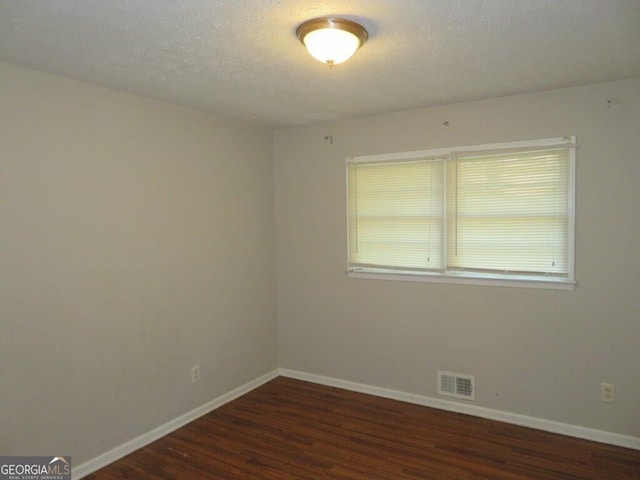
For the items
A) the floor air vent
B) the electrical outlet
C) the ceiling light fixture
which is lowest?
the floor air vent

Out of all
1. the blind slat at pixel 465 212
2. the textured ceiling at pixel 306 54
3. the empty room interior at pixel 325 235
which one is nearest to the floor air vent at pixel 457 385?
the empty room interior at pixel 325 235

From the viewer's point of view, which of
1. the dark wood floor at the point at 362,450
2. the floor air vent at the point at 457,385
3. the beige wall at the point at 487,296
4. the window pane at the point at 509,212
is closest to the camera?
the dark wood floor at the point at 362,450

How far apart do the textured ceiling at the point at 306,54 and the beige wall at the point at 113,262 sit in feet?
1.02

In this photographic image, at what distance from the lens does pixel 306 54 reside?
89.9 inches

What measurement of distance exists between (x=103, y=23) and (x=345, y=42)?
1076 millimetres

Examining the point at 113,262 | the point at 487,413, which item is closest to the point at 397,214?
the point at 487,413

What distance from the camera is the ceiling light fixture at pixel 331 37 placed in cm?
190

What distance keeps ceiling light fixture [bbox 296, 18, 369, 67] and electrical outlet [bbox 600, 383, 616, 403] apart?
9.14 feet

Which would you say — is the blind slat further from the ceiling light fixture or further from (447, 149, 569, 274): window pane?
the ceiling light fixture

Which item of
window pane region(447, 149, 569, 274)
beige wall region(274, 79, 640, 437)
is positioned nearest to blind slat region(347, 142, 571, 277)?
window pane region(447, 149, 569, 274)

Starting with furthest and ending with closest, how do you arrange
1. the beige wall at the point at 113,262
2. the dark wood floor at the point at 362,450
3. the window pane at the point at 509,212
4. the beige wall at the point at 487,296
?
1. the window pane at the point at 509,212
2. the beige wall at the point at 487,296
3. the dark wood floor at the point at 362,450
4. the beige wall at the point at 113,262

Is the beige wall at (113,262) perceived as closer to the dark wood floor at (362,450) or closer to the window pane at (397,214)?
the dark wood floor at (362,450)

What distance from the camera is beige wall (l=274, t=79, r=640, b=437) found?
2891 millimetres

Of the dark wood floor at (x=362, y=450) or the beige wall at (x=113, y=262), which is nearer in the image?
the beige wall at (x=113, y=262)
